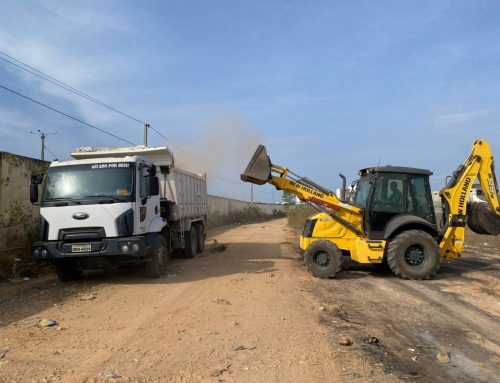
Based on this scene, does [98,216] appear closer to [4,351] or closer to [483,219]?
[4,351]

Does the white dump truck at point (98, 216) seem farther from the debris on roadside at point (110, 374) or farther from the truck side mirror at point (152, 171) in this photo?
the debris on roadside at point (110, 374)

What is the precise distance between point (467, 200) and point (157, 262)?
7.27 meters

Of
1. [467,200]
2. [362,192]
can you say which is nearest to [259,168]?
[362,192]

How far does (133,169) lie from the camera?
30.7ft

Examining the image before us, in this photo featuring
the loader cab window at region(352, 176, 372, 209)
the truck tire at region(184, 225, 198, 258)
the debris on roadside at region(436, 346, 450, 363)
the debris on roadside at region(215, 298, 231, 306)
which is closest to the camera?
the debris on roadside at region(436, 346, 450, 363)

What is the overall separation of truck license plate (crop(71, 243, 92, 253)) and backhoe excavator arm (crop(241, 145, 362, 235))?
3725 mm

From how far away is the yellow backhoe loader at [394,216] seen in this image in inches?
391

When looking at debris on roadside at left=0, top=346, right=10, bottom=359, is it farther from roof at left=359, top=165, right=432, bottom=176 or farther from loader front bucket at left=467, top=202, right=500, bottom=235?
loader front bucket at left=467, top=202, right=500, bottom=235

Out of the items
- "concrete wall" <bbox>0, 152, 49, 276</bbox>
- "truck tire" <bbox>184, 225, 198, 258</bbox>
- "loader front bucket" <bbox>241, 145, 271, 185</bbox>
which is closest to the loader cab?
"loader front bucket" <bbox>241, 145, 271, 185</bbox>

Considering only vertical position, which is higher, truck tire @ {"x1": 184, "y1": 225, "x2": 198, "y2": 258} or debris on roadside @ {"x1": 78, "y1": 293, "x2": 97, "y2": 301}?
truck tire @ {"x1": 184, "y1": 225, "x2": 198, "y2": 258}

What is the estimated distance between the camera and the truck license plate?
877cm

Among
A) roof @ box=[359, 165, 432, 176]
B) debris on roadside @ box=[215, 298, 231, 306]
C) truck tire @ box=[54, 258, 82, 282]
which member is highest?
roof @ box=[359, 165, 432, 176]

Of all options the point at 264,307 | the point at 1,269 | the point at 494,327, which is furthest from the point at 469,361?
the point at 1,269

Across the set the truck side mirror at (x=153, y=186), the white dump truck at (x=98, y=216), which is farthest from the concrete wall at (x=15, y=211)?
the truck side mirror at (x=153, y=186)
